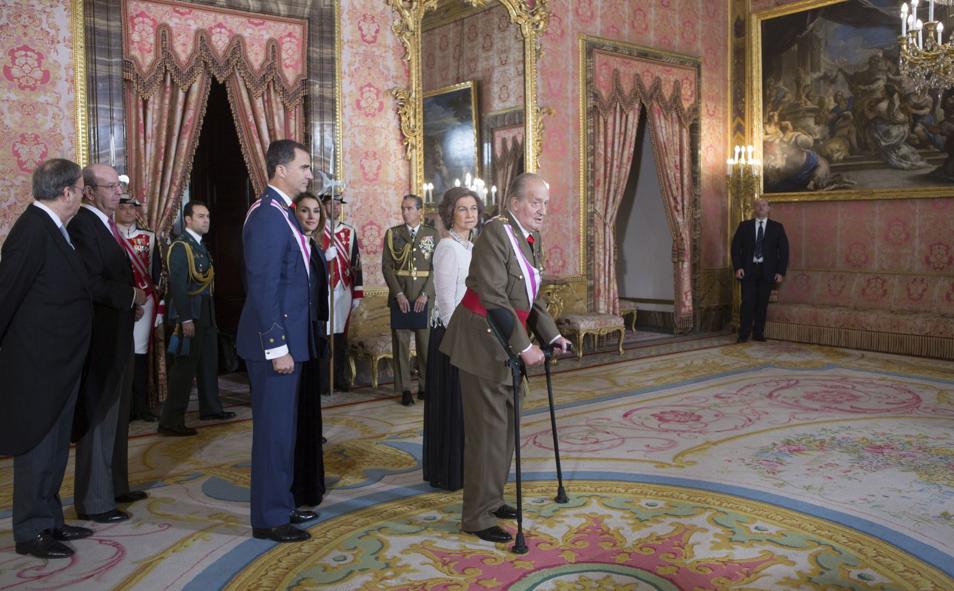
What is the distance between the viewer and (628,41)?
9406 millimetres

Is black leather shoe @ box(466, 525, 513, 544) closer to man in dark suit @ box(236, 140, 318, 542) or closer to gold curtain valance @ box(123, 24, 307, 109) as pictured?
man in dark suit @ box(236, 140, 318, 542)

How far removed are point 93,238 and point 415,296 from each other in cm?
293

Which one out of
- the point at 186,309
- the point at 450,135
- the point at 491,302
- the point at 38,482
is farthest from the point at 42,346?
the point at 450,135

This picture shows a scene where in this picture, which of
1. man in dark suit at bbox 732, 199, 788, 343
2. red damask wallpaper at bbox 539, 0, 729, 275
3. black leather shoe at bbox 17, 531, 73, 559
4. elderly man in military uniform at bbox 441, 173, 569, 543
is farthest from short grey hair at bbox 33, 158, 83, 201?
man in dark suit at bbox 732, 199, 788, 343

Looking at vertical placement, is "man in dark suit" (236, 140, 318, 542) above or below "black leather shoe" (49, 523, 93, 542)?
above

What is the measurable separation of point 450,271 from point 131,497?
196 cm

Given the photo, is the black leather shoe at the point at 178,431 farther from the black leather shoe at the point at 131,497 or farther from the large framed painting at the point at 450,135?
the large framed painting at the point at 450,135

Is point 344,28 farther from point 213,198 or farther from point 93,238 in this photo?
point 93,238

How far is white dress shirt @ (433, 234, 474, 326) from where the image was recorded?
175 inches

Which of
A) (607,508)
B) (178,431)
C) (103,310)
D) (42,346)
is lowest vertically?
(607,508)

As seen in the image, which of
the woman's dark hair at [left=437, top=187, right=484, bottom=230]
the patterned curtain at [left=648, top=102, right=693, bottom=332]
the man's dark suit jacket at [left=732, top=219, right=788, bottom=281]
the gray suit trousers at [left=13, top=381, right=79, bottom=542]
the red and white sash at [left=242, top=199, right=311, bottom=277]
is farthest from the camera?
the patterned curtain at [left=648, top=102, right=693, bottom=332]

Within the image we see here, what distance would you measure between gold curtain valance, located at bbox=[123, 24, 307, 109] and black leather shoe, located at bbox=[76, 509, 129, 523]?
139 inches

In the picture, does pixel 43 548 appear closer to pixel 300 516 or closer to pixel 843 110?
pixel 300 516

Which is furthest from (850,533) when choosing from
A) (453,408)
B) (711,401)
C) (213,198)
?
(213,198)
